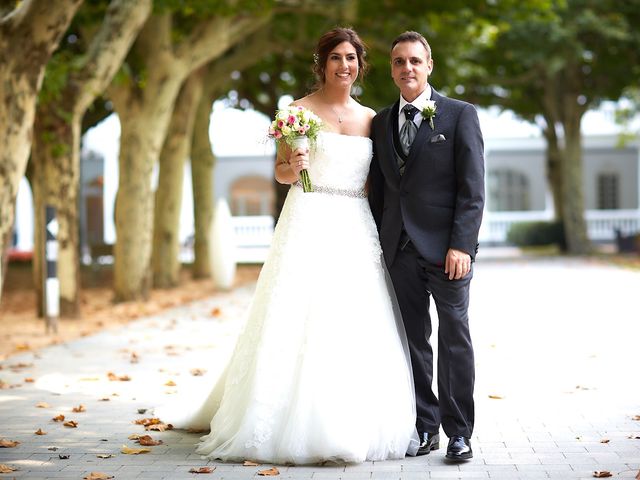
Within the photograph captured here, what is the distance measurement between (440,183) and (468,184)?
0.19 meters

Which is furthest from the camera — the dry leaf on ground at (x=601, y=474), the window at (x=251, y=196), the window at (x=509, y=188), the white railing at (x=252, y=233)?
the window at (x=251, y=196)

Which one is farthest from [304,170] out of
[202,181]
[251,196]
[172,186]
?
[251,196]

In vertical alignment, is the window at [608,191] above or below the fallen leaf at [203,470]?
above

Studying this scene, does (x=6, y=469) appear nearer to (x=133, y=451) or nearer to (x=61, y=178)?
(x=133, y=451)

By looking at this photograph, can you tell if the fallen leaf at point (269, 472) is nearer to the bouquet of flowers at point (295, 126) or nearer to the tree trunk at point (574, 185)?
the bouquet of flowers at point (295, 126)

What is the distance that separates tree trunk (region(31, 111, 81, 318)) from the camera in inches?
541

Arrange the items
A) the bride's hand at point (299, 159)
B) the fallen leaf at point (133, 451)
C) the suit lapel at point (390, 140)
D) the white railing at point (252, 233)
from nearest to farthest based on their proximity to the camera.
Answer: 1. the suit lapel at point (390, 140)
2. the bride's hand at point (299, 159)
3. the fallen leaf at point (133, 451)
4. the white railing at point (252, 233)

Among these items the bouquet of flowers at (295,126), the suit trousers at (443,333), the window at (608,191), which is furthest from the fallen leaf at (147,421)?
the window at (608,191)

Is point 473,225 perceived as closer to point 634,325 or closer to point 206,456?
point 206,456

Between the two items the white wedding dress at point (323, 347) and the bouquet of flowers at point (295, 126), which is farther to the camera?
the bouquet of flowers at point (295, 126)

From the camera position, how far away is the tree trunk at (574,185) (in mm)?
32281

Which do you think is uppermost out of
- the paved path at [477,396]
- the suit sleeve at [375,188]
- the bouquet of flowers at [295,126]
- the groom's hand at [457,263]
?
the bouquet of flowers at [295,126]

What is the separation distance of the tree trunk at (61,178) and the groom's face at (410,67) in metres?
8.83

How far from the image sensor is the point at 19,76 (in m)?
9.73
